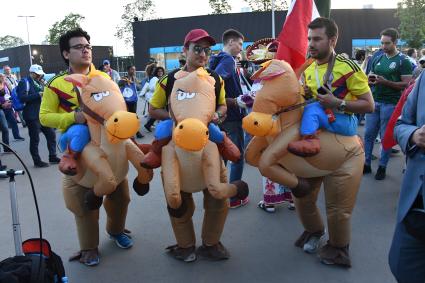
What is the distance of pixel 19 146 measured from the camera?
379 inches

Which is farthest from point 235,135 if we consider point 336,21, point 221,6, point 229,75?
point 221,6

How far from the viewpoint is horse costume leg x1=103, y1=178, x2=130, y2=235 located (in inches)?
142

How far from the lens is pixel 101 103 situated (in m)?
3.09

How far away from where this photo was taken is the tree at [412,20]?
30.4 meters

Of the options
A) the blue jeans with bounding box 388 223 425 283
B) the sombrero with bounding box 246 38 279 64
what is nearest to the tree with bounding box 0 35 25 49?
the sombrero with bounding box 246 38 279 64

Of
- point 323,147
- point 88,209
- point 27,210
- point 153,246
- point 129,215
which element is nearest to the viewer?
point 323,147

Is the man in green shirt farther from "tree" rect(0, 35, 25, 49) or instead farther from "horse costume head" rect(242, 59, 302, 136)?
"tree" rect(0, 35, 25, 49)

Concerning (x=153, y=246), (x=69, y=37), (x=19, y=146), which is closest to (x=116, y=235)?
(x=153, y=246)

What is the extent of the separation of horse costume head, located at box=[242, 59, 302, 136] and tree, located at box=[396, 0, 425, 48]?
3147cm

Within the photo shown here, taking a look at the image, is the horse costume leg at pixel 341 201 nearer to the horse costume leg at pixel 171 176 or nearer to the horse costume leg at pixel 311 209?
the horse costume leg at pixel 311 209

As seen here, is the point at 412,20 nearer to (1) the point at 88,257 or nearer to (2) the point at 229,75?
(2) the point at 229,75

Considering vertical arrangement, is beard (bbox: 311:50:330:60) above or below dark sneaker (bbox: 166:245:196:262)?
above

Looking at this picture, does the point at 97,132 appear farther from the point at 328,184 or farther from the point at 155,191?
the point at 155,191

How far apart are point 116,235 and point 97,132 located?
1202 mm
